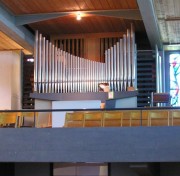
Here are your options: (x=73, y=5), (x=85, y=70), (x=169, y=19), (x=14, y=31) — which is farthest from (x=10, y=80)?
(x=169, y=19)

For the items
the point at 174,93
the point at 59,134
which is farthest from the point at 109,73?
the point at 59,134

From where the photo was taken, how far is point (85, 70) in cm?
1288

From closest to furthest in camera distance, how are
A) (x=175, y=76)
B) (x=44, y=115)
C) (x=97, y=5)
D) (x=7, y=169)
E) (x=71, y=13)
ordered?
(x=7, y=169)
(x=44, y=115)
(x=97, y=5)
(x=71, y=13)
(x=175, y=76)

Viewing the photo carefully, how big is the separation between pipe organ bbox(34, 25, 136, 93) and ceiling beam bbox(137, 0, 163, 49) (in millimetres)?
700

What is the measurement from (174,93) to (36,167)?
18.1 feet

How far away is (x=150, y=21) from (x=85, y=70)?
2.51m

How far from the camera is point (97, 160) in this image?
888 cm

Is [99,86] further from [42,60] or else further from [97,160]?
[97,160]

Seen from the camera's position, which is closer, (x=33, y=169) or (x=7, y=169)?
(x=7, y=169)

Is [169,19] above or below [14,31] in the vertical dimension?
above

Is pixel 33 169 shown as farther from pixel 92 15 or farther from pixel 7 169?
pixel 92 15

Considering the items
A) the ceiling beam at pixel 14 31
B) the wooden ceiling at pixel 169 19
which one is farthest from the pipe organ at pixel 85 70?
the wooden ceiling at pixel 169 19

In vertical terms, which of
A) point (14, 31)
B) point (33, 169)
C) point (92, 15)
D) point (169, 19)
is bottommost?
point (33, 169)

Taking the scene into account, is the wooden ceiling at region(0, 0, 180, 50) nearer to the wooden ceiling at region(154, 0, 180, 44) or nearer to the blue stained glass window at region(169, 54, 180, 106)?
the wooden ceiling at region(154, 0, 180, 44)
